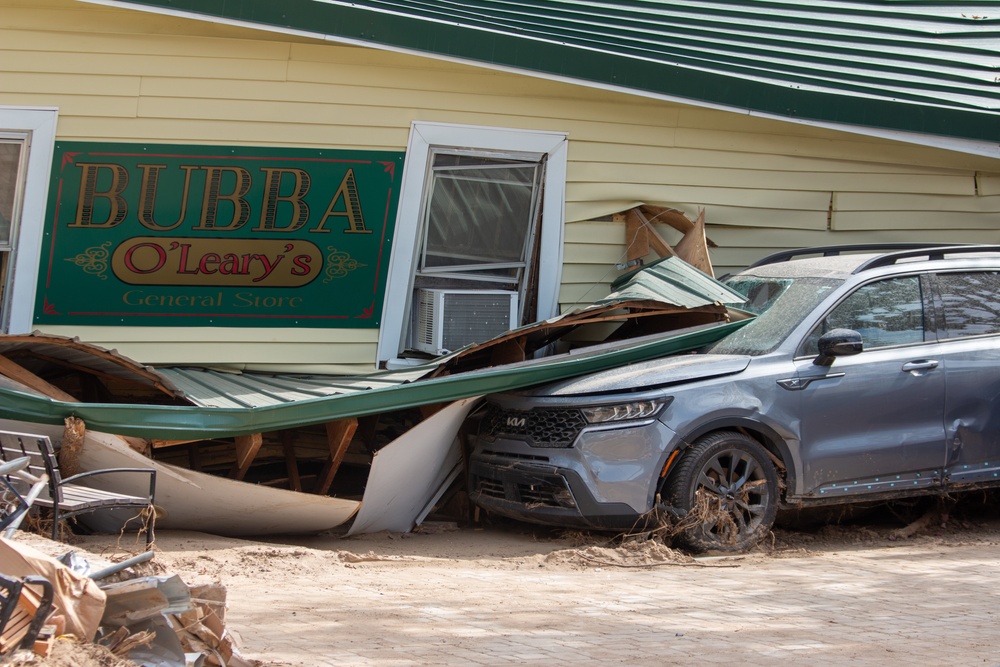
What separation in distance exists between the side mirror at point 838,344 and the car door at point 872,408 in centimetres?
11

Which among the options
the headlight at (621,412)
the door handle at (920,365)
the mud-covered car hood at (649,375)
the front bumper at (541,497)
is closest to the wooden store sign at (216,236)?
the front bumper at (541,497)

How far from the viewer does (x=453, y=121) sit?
8.77m

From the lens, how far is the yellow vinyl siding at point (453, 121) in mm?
8102

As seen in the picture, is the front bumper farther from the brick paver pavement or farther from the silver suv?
the brick paver pavement

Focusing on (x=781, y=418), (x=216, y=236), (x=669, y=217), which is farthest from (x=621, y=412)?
(x=216, y=236)

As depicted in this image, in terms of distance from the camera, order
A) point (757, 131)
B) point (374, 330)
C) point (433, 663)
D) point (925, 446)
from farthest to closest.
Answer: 1. point (757, 131)
2. point (374, 330)
3. point (925, 446)
4. point (433, 663)

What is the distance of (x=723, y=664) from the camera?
452cm

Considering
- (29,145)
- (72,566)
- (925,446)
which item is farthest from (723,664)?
(29,145)

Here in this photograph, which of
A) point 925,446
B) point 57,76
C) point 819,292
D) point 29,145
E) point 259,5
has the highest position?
point 259,5

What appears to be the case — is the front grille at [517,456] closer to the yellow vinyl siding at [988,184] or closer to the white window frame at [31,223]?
the white window frame at [31,223]

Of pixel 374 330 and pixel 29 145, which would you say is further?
pixel 374 330

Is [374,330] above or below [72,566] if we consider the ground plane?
above

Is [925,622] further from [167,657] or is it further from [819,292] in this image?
[167,657]

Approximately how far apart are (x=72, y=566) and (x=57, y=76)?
517 cm
